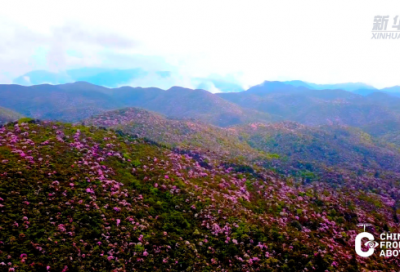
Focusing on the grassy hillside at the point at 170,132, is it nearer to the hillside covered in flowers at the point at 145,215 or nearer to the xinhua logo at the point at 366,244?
the hillside covered in flowers at the point at 145,215

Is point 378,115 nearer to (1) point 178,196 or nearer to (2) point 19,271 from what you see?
(1) point 178,196

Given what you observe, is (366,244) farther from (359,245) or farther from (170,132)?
(170,132)

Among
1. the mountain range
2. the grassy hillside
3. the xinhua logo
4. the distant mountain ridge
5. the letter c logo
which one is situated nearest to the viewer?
the mountain range

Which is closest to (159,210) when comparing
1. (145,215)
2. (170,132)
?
(145,215)

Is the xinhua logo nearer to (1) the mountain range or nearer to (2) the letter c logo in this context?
(2) the letter c logo

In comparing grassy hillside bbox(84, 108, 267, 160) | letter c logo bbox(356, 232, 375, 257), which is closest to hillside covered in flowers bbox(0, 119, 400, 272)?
letter c logo bbox(356, 232, 375, 257)

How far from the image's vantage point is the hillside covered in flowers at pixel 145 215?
48.9 feet

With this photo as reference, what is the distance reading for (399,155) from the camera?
68125 millimetres

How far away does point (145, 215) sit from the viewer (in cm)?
1972

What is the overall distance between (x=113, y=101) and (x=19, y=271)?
164443 millimetres

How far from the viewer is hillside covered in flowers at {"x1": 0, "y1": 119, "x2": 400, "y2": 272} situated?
48.9 feet

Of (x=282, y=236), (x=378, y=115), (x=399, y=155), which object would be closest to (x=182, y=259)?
(x=282, y=236)

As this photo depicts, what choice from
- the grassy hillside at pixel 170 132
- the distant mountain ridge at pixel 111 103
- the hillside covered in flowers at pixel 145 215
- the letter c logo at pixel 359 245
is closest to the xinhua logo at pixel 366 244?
the letter c logo at pixel 359 245

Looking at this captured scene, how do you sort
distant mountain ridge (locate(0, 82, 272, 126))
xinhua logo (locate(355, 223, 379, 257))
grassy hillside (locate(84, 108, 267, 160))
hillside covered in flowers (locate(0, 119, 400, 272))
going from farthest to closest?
1. distant mountain ridge (locate(0, 82, 272, 126))
2. grassy hillside (locate(84, 108, 267, 160))
3. xinhua logo (locate(355, 223, 379, 257))
4. hillside covered in flowers (locate(0, 119, 400, 272))
